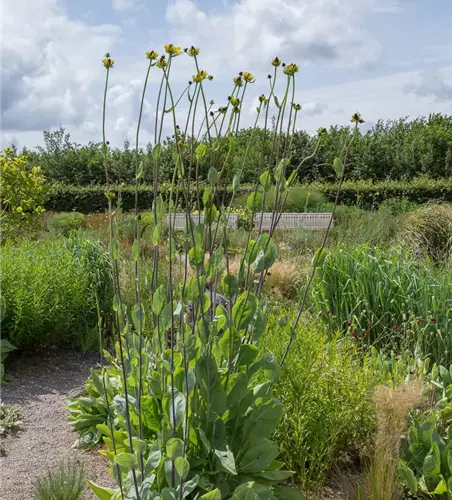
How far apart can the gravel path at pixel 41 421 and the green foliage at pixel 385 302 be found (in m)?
2.03

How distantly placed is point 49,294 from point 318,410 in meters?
2.91

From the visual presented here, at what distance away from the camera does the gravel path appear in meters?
3.29

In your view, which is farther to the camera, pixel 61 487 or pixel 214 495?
pixel 61 487

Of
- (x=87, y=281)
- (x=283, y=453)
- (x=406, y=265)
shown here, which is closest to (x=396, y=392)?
(x=283, y=453)

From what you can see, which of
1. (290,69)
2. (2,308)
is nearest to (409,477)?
(290,69)

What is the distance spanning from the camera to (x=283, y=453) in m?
3.07

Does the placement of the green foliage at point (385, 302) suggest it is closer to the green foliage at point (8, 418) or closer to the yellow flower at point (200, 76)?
the green foliage at point (8, 418)

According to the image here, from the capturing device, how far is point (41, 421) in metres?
4.14

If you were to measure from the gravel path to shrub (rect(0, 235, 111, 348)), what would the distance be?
214 millimetres

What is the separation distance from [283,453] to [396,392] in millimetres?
621

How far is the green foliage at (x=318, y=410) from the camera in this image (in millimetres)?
2943

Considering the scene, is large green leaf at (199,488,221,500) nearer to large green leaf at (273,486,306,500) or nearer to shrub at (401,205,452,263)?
large green leaf at (273,486,306,500)

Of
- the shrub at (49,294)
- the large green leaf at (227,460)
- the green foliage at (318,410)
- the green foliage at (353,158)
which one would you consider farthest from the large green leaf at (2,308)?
the green foliage at (353,158)

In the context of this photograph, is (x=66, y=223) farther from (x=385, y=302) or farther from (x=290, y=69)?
(x=290, y=69)
